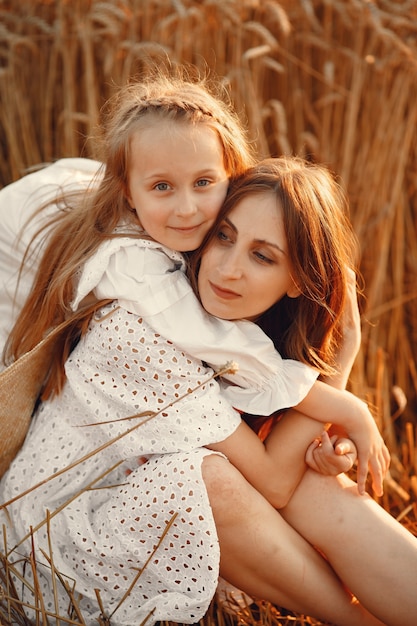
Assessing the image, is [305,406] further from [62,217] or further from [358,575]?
[62,217]

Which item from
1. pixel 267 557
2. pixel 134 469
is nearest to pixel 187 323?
pixel 134 469

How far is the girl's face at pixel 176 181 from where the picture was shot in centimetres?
134

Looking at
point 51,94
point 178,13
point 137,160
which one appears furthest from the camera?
point 51,94

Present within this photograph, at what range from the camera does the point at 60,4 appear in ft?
7.29

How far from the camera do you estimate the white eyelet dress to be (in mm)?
1339

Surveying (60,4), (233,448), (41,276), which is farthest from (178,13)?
(233,448)

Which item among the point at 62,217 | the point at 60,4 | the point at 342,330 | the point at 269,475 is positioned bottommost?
the point at 269,475

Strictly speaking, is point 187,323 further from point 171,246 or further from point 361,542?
point 361,542

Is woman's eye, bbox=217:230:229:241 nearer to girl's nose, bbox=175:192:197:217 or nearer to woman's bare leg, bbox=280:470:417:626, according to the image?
girl's nose, bbox=175:192:197:217

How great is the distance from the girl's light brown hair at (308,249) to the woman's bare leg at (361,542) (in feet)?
0.80

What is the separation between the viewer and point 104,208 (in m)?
1.45

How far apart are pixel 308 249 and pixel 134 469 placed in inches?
21.1

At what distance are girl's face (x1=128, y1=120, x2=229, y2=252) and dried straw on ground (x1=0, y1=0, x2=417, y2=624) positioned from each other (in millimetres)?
843

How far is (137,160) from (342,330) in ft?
1.81
